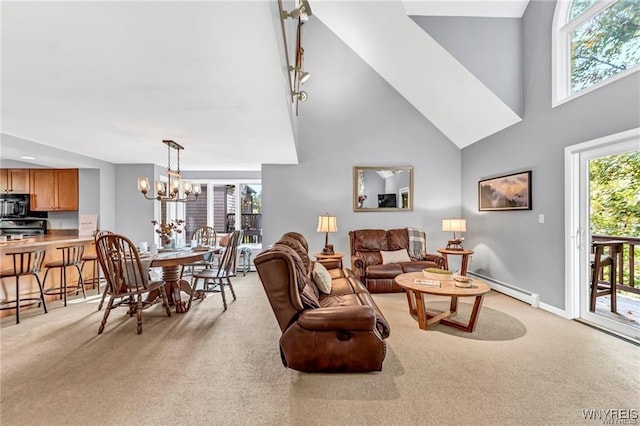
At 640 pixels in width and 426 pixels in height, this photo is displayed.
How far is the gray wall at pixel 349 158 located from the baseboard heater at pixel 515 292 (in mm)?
1186

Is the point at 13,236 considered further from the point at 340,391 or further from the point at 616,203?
the point at 616,203

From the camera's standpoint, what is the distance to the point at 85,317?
11.2ft

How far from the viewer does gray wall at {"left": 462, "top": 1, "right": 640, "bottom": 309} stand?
2938mm

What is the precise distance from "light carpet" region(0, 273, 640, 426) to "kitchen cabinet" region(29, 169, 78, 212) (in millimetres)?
2696

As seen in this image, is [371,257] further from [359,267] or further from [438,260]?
[438,260]

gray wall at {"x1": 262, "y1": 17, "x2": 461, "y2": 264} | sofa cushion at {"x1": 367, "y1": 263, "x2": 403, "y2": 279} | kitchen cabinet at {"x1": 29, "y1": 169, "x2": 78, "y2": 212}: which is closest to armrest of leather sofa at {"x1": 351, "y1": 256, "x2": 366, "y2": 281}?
sofa cushion at {"x1": 367, "y1": 263, "x2": 403, "y2": 279}

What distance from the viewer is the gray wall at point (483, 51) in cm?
409

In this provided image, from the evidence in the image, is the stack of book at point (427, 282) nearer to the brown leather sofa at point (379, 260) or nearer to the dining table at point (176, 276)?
the brown leather sofa at point (379, 260)

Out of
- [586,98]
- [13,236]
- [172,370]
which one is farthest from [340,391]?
[13,236]

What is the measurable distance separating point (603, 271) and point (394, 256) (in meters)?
2.53

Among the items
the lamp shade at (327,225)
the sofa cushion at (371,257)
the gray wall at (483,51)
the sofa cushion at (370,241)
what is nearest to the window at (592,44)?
the gray wall at (483,51)

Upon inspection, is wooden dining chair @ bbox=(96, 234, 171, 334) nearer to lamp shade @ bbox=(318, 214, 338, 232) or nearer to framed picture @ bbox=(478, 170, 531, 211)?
lamp shade @ bbox=(318, 214, 338, 232)

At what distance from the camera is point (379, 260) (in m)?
4.91

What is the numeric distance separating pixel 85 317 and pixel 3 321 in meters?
0.85
